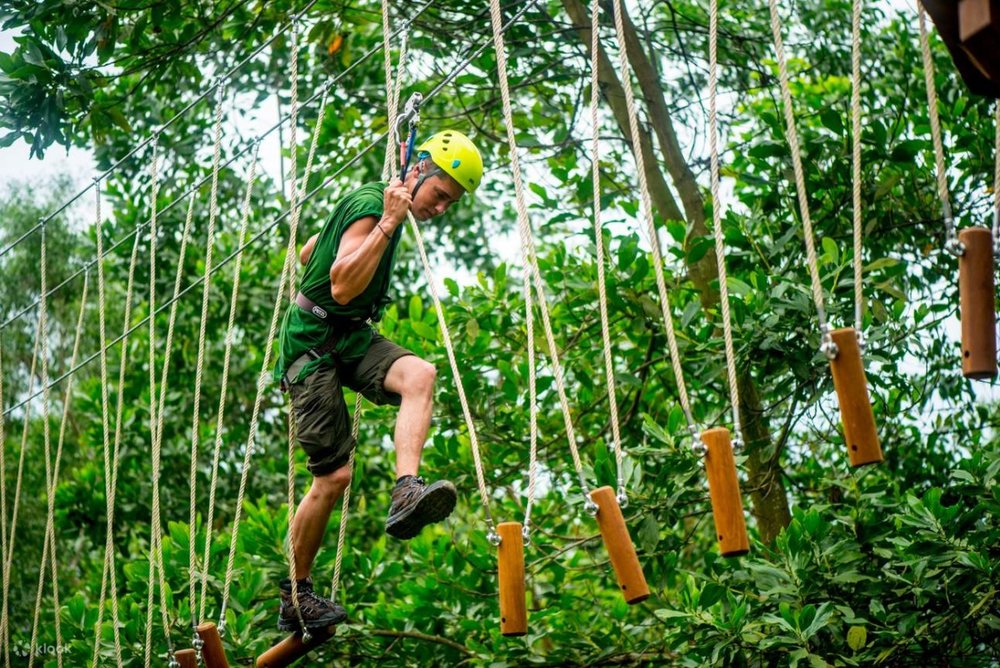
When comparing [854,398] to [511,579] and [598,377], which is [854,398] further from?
[598,377]

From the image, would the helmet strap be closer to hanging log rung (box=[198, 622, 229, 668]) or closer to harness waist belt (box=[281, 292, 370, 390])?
harness waist belt (box=[281, 292, 370, 390])

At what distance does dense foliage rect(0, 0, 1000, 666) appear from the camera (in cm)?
420

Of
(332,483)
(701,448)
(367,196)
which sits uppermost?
(367,196)

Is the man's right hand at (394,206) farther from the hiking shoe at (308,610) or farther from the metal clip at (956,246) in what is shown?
the metal clip at (956,246)

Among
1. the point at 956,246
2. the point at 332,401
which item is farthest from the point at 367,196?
the point at 956,246

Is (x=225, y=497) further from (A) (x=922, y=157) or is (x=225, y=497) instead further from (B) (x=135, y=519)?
(A) (x=922, y=157)

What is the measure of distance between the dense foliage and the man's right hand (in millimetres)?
1183

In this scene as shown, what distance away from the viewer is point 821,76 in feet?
20.9

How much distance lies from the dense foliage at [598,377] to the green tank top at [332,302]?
2.54 feet

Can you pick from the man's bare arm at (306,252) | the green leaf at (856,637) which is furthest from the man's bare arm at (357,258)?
the green leaf at (856,637)

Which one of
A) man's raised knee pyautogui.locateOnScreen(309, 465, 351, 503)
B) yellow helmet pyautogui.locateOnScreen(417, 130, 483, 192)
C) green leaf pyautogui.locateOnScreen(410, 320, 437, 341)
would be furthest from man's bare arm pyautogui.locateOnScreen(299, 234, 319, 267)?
green leaf pyautogui.locateOnScreen(410, 320, 437, 341)

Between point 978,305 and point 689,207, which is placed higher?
point 689,207

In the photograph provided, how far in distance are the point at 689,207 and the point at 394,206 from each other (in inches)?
87.5

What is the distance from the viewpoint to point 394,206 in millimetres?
3363
